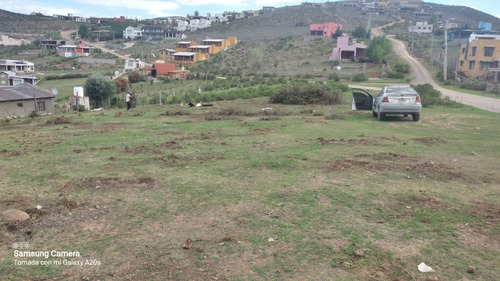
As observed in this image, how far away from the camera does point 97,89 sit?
38.7m

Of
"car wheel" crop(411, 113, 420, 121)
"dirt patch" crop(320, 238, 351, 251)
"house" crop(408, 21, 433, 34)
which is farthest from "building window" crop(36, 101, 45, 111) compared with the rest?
"house" crop(408, 21, 433, 34)

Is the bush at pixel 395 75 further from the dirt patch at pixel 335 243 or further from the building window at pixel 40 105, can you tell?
the dirt patch at pixel 335 243

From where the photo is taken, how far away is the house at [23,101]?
28.4m

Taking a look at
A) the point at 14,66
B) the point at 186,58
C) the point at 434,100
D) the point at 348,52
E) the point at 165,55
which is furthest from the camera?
the point at 165,55

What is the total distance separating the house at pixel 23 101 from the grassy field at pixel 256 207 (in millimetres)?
19436

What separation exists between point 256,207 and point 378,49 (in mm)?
67617

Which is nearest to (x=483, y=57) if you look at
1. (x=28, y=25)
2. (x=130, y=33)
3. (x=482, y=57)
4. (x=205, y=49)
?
(x=482, y=57)

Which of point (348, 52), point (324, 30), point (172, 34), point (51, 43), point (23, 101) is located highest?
point (172, 34)

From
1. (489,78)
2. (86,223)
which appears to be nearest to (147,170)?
(86,223)

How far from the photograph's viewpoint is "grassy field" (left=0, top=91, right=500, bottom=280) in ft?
14.4

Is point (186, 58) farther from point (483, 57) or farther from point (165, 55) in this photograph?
point (483, 57)

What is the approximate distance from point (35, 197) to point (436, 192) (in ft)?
23.4

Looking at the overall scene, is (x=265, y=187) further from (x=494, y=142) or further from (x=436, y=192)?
(x=494, y=142)

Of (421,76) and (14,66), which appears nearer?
(421,76)
